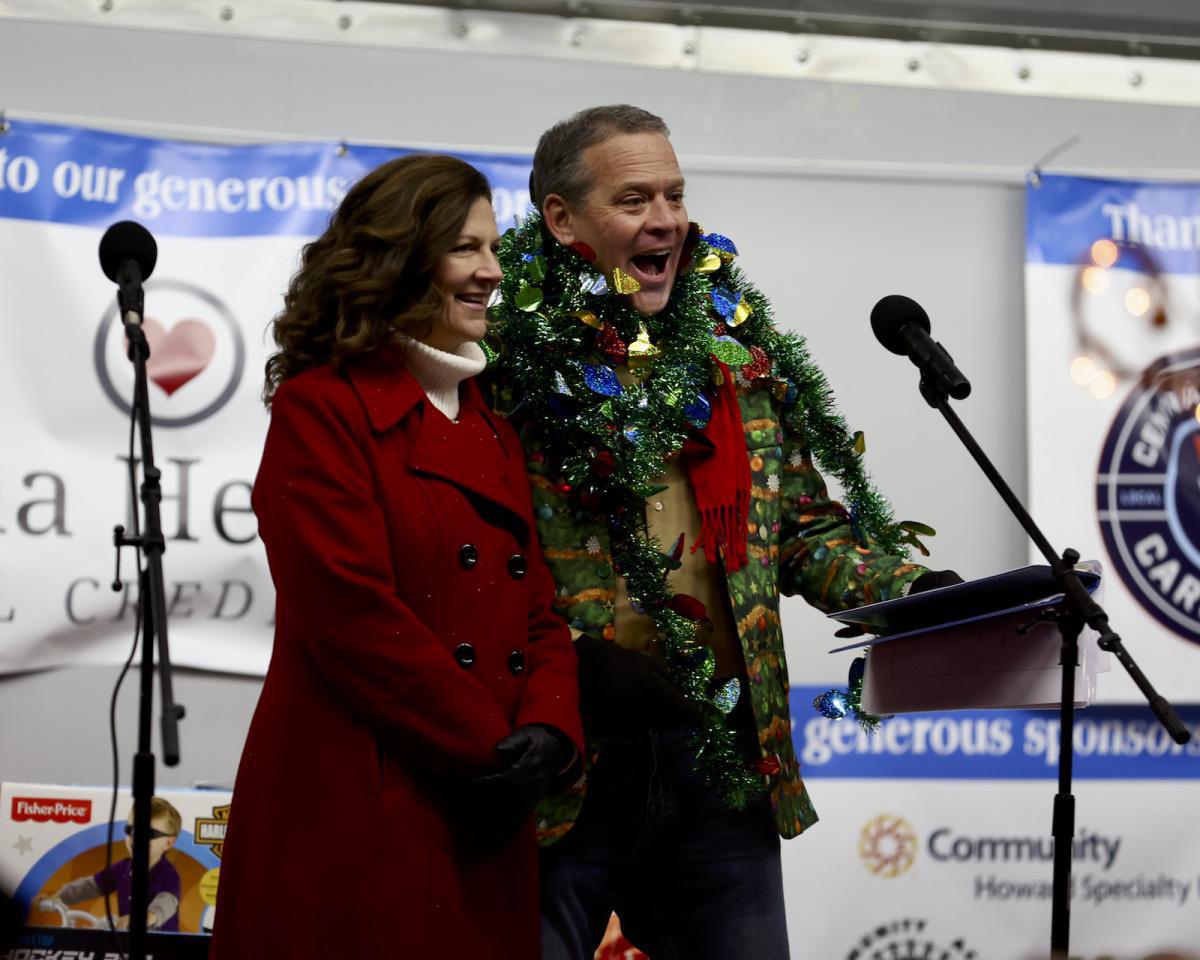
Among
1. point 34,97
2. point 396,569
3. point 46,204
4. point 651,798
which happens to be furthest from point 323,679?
point 34,97

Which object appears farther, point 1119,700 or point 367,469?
point 1119,700

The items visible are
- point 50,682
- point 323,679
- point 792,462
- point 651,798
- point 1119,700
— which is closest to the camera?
point 323,679

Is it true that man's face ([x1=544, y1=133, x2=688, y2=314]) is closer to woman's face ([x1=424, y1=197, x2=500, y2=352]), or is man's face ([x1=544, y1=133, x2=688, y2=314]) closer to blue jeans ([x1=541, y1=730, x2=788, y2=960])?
woman's face ([x1=424, y1=197, x2=500, y2=352])

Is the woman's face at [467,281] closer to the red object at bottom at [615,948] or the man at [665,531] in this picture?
the man at [665,531]

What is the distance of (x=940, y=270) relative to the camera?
445 cm

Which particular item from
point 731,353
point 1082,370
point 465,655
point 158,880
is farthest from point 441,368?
point 1082,370

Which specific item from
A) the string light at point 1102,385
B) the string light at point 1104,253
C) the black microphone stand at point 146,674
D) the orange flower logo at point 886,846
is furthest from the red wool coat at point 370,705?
the string light at point 1104,253

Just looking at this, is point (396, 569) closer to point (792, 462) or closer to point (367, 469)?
point (367, 469)

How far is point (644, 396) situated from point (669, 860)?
0.75 metres

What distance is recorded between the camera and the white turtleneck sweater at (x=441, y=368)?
2162 mm

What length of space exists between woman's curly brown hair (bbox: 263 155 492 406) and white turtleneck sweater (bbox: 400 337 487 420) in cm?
3

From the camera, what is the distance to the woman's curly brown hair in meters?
2.12

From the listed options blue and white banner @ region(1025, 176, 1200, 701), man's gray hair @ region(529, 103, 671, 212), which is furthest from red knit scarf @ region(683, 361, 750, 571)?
blue and white banner @ region(1025, 176, 1200, 701)

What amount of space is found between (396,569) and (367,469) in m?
0.14
